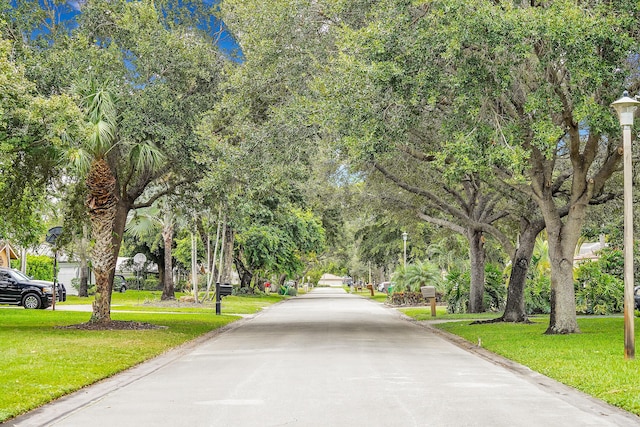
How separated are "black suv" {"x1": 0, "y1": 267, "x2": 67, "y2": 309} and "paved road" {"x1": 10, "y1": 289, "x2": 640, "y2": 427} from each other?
2078cm

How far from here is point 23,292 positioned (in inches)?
1446

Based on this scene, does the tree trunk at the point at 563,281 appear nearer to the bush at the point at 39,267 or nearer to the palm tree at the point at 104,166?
the palm tree at the point at 104,166

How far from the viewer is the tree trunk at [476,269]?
34156 millimetres

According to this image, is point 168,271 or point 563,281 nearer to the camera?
point 563,281

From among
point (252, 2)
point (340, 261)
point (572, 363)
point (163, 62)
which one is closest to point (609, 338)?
point (572, 363)

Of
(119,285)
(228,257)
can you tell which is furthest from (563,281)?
(119,285)

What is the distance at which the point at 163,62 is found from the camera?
2417cm

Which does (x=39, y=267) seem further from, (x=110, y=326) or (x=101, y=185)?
(x=101, y=185)

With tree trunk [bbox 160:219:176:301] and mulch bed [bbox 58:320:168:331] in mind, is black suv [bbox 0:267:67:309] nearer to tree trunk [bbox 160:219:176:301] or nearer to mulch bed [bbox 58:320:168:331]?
tree trunk [bbox 160:219:176:301]

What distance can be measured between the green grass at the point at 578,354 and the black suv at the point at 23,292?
1962cm

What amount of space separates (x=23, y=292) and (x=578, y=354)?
27.7m

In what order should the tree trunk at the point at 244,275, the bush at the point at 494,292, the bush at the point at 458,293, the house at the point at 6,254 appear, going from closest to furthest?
the bush at the point at 458,293, the bush at the point at 494,292, the house at the point at 6,254, the tree trunk at the point at 244,275

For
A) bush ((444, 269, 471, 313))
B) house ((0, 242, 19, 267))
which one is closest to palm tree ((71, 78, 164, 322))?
bush ((444, 269, 471, 313))

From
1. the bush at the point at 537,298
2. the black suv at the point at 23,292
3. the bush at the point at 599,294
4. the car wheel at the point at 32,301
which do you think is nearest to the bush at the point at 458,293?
the bush at the point at 537,298
